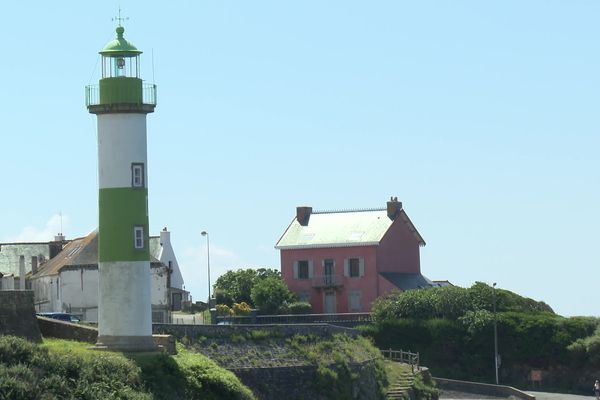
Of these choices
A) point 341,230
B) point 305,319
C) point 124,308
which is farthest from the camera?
point 341,230

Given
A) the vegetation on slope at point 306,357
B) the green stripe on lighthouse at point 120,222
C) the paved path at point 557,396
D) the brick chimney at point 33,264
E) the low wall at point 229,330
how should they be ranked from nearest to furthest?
the green stripe on lighthouse at point 120,222
the low wall at point 229,330
the vegetation on slope at point 306,357
the paved path at point 557,396
the brick chimney at point 33,264

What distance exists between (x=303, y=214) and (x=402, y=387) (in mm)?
29493

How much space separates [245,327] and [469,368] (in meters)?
23.9

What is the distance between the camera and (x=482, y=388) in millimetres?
73438

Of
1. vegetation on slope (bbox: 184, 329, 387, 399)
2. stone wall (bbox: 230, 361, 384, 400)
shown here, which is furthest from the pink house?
stone wall (bbox: 230, 361, 384, 400)

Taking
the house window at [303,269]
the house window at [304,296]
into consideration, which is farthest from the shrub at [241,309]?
the house window at [303,269]

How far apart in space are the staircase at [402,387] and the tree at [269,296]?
16665 millimetres

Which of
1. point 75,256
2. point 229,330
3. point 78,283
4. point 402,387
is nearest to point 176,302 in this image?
point 75,256

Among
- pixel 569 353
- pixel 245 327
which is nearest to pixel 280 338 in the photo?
pixel 245 327

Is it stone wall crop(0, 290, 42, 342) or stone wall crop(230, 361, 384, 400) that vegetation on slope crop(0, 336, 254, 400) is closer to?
stone wall crop(0, 290, 42, 342)

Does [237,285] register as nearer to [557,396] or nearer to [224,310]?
[224,310]

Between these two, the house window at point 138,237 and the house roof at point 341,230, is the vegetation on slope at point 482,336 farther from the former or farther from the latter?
the house window at point 138,237

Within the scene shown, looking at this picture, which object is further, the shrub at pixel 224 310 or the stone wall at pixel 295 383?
the shrub at pixel 224 310

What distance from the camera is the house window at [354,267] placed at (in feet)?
289
